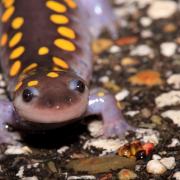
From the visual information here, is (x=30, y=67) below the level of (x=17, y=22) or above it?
below

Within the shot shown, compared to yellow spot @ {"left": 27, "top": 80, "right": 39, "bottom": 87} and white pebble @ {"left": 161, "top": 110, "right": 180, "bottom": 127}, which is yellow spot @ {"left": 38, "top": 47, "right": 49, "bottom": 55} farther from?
white pebble @ {"left": 161, "top": 110, "right": 180, "bottom": 127}

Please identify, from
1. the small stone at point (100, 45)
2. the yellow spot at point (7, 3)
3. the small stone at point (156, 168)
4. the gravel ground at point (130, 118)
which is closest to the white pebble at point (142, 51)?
the gravel ground at point (130, 118)

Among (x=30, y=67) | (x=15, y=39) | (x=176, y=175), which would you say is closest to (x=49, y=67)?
(x=30, y=67)

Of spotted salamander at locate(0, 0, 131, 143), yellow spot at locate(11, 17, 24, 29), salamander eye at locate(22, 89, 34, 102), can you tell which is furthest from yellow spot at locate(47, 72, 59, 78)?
yellow spot at locate(11, 17, 24, 29)

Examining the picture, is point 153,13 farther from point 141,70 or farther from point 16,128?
point 16,128

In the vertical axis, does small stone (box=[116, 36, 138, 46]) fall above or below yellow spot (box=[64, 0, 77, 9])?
below

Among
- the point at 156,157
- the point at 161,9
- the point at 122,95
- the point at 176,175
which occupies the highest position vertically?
the point at 161,9

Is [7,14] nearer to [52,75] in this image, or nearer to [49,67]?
[49,67]
